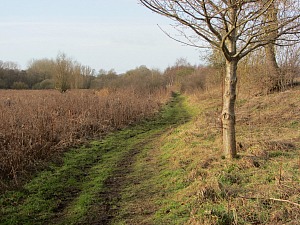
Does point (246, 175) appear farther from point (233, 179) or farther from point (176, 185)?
point (176, 185)

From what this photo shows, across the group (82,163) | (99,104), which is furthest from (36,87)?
(82,163)

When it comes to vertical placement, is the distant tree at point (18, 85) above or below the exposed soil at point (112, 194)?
above

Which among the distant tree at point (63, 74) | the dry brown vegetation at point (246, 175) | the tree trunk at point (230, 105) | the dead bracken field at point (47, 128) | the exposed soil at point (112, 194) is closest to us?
the dry brown vegetation at point (246, 175)

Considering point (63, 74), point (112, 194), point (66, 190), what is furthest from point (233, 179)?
point (63, 74)

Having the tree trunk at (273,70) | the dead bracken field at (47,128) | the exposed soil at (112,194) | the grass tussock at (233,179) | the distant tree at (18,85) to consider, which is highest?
the distant tree at (18,85)

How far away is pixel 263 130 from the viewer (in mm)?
9109

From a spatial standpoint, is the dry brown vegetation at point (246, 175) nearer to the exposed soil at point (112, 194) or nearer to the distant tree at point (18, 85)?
the exposed soil at point (112, 194)

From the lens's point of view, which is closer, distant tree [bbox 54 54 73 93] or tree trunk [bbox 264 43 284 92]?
tree trunk [bbox 264 43 284 92]

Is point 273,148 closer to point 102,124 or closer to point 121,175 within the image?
point 121,175

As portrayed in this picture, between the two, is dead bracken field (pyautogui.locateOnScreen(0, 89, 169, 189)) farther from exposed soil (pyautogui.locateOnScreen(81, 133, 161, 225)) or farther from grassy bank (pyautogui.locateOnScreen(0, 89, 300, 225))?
exposed soil (pyautogui.locateOnScreen(81, 133, 161, 225))

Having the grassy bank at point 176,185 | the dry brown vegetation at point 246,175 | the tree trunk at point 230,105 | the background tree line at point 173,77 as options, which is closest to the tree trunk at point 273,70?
the background tree line at point 173,77

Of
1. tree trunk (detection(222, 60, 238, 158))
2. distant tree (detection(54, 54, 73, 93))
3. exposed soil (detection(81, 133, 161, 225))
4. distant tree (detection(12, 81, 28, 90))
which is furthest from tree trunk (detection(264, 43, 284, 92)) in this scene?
distant tree (detection(12, 81, 28, 90))

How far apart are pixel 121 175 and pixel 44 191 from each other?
192 cm

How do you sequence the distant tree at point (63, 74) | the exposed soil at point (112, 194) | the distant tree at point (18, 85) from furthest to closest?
the distant tree at point (18, 85)
the distant tree at point (63, 74)
the exposed soil at point (112, 194)
